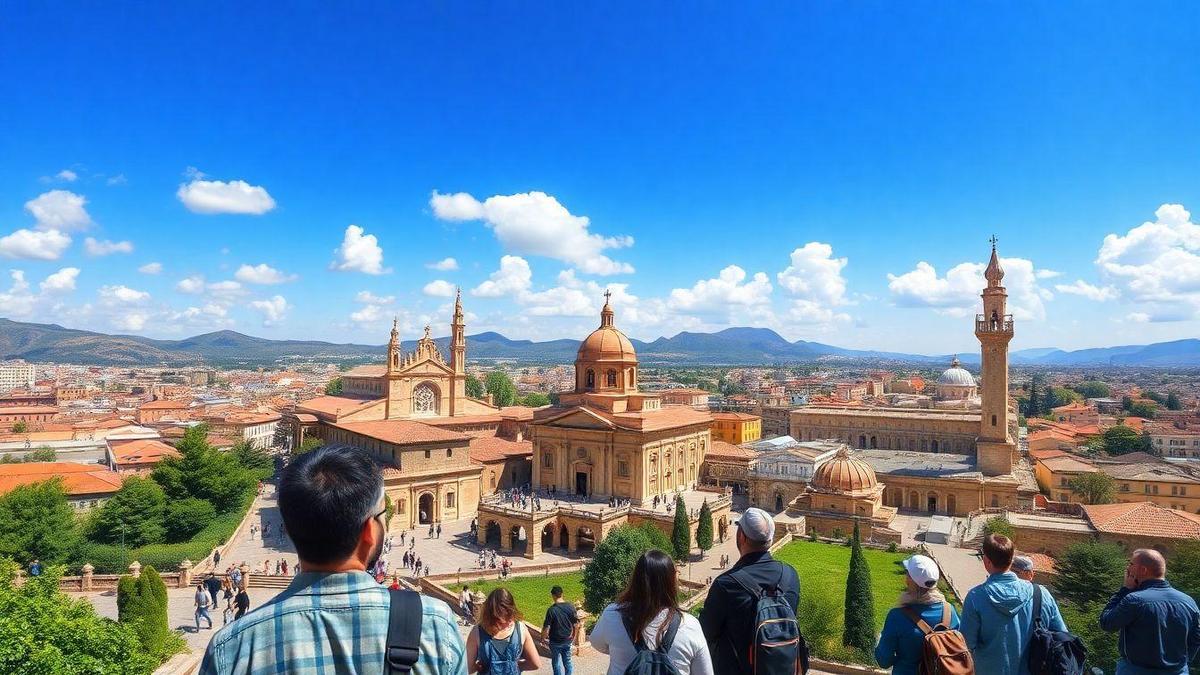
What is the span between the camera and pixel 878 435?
2488 inches

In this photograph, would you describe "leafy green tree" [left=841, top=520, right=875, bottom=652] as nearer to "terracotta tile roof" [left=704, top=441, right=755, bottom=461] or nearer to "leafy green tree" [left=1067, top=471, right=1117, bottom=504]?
"terracotta tile roof" [left=704, top=441, right=755, bottom=461]

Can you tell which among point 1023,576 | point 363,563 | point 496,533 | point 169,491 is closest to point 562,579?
point 496,533

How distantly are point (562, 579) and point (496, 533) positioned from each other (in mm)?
7381

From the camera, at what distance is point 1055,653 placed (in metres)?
5.71

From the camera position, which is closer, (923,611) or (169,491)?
(923,611)

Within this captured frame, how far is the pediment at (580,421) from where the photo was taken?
138 ft

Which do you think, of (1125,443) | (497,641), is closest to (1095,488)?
(1125,443)

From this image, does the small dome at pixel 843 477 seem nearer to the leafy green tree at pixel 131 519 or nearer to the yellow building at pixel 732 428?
the yellow building at pixel 732 428

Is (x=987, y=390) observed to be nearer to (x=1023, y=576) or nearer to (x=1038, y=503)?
(x=1038, y=503)

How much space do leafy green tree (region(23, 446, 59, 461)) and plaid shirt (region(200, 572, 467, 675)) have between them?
2919 inches

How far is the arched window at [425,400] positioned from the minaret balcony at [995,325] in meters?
41.3

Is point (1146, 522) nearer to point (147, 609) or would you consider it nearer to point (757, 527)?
point (757, 527)

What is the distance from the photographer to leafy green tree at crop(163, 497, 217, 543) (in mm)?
34312

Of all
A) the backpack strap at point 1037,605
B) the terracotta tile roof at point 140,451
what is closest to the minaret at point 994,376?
the backpack strap at point 1037,605
